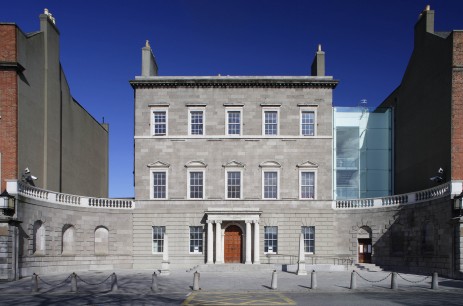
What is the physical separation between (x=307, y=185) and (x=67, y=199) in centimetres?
1842

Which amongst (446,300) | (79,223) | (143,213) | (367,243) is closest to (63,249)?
(79,223)

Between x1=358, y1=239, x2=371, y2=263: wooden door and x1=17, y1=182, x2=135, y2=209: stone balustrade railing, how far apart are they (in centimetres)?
1844

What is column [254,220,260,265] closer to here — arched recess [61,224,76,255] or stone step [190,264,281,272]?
stone step [190,264,281,272]

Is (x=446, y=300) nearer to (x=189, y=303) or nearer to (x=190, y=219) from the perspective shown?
(x=189, y=303)

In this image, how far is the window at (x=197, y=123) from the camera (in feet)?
121

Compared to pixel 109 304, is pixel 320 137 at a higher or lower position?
higher

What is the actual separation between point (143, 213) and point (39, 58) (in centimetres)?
1388

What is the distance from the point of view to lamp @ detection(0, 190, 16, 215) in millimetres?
25594

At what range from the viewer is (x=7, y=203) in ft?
84.4

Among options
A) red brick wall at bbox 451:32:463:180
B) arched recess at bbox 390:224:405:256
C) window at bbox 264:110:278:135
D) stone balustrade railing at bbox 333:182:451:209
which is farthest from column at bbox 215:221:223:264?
red brick wall at bbox 451:32:463:180

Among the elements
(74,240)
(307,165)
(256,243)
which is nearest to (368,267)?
(256,243)

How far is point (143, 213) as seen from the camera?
36.3 meters

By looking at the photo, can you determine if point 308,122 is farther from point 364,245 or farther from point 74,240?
point 74,240

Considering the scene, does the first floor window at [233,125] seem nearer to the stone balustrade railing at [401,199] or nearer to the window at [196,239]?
the window at [196,239]
